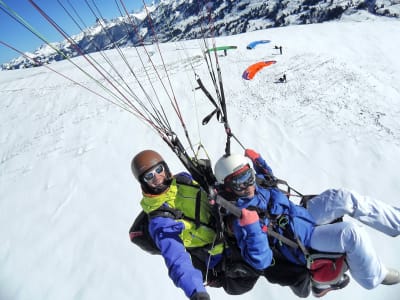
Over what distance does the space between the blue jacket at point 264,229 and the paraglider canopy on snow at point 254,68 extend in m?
9.63

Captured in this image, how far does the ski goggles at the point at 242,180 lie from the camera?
10.9 feet

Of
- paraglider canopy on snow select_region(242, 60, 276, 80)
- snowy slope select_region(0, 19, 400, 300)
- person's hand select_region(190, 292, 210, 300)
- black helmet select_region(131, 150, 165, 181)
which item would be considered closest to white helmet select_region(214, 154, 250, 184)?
black helmet select_region(131, 150, 165, 181)

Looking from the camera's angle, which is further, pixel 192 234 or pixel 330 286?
pixel 330 286

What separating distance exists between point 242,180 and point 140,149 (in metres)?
6.48

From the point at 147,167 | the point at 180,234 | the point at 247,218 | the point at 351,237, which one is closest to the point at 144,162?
the point at 147,167

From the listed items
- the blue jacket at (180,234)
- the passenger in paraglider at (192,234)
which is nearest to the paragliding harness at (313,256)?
the passenger in paraglider at (192,234)

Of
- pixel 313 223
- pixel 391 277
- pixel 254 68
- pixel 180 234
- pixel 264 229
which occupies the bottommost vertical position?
pixel 254 68

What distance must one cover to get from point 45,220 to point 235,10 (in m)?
178

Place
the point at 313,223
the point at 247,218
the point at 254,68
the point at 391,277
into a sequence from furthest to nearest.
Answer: the point at 254,68
the point at 313,223
the point at 391,277
the point at 247,218

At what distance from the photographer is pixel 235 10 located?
541ft

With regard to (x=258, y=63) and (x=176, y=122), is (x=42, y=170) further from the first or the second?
(x=258, y=63)

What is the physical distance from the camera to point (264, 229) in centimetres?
314

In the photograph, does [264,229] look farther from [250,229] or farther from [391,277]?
[391,277]

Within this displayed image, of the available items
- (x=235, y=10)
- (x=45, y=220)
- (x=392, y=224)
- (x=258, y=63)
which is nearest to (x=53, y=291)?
(x=45, y=220)
